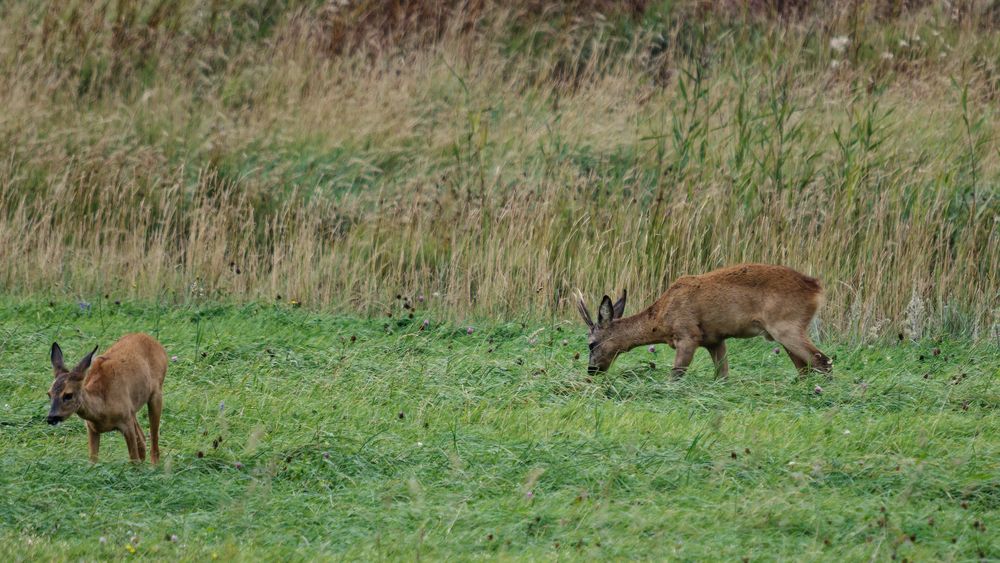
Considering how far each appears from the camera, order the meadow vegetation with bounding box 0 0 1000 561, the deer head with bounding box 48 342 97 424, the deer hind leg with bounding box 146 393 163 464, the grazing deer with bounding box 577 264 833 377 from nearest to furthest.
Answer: the meadow vegetation with bounding box 0 0 1000 561, the deer head with bounding box 48 342 97 424, the deer hind leg with bounding box 146 393 163 464, the grazing deer with bounding box 577 264 833 377

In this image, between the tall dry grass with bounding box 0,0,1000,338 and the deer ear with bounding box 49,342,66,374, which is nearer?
the deer ear with bounding box 49,342,66,374

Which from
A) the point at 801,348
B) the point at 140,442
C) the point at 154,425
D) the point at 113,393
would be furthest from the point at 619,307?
the point at 113,393

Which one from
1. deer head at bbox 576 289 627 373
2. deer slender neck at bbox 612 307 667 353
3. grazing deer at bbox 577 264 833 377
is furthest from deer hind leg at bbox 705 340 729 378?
deer head at bbox 576 289 627 373

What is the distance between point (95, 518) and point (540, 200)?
23.2ft

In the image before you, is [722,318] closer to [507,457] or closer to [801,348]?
[801,348]

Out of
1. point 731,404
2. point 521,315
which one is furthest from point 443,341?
point 731,404

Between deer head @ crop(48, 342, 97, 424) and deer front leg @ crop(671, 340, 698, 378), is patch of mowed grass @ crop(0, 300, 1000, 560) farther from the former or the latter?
deer head @ crop(48, 342, 97, 424)

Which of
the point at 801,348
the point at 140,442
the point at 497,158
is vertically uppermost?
the point at 497,158

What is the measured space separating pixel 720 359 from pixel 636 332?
0.63 metres

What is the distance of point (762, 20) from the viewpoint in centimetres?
1733

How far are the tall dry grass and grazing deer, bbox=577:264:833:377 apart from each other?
5.27 feet

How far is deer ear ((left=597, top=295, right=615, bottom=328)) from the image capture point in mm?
9469

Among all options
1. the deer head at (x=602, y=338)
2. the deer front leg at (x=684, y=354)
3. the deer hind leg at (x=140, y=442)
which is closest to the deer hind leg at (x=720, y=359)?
the deer front leg at (x=684, y=354)

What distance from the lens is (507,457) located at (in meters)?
6.93
